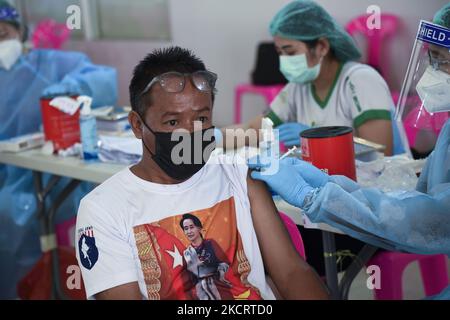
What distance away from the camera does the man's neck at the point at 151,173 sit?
5.14ft

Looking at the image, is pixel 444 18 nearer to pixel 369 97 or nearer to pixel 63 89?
pixel 369 97

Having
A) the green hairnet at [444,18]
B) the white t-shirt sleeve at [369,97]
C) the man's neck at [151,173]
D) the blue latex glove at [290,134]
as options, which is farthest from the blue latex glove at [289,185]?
the white t-shirt sleeve at [369,97]

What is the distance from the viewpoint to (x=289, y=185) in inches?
58.7

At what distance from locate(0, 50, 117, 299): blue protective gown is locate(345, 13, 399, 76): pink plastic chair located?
156cm

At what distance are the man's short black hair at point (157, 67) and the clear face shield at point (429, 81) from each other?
55 centimetres

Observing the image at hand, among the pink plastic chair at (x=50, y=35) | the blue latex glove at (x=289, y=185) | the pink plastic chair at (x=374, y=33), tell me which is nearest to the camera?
the blue latex glove at (x=289, y=185)

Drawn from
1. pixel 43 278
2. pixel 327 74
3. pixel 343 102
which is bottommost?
pixel 43 278

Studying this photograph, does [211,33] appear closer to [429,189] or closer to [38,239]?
[38,239]

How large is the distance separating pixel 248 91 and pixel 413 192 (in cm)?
287

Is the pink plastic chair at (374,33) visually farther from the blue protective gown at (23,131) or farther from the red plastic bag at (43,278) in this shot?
the red plastic bag at (43,278)

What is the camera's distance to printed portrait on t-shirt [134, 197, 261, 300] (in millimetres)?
1501

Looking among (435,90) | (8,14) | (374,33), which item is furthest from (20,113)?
(374,33)

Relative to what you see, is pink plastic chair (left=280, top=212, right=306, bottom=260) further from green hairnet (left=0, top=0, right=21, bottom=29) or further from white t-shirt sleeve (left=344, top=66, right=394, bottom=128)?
green hairnet (left=0, top=0, right=21, bottom=29)

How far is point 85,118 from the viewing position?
7.56 feet
